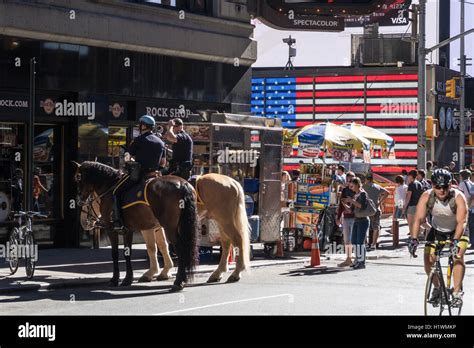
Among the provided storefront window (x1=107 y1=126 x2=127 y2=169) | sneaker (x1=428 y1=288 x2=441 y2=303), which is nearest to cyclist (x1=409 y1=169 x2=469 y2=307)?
sneaker (x1=428 y1=288 x2=441 y2=303)

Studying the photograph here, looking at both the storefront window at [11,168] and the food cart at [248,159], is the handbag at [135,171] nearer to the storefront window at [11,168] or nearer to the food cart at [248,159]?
the food cart at [248,159]

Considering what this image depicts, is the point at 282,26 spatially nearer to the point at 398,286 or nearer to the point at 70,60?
the point at 70,60

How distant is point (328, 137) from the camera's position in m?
27.1

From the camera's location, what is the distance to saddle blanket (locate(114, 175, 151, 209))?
1690 centimetres

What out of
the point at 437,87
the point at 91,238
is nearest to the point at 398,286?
the point at 91,238

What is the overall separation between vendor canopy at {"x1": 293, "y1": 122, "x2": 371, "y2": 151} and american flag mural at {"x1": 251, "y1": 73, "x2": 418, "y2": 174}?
17.3 m

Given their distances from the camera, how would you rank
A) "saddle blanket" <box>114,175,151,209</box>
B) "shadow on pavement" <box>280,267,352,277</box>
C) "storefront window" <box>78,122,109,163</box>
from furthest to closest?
"storefront window" <box>78,122,109,163</box>, "shadow on pavement" <box>280,267,352,277</box>, "saddle blanket" <box>114,175,151,209</box>

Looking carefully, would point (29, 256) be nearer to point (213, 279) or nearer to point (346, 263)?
point (213, 279)

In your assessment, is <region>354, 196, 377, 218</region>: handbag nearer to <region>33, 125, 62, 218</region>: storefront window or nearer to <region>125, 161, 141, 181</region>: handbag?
<region>125, 161, 141, 181</region>: handbag

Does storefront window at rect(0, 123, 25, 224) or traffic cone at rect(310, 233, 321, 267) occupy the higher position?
storefront window at rect(0, 123, 25, 224)

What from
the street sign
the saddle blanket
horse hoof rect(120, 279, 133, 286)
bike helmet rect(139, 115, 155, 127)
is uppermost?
the street sign

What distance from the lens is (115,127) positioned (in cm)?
2395
